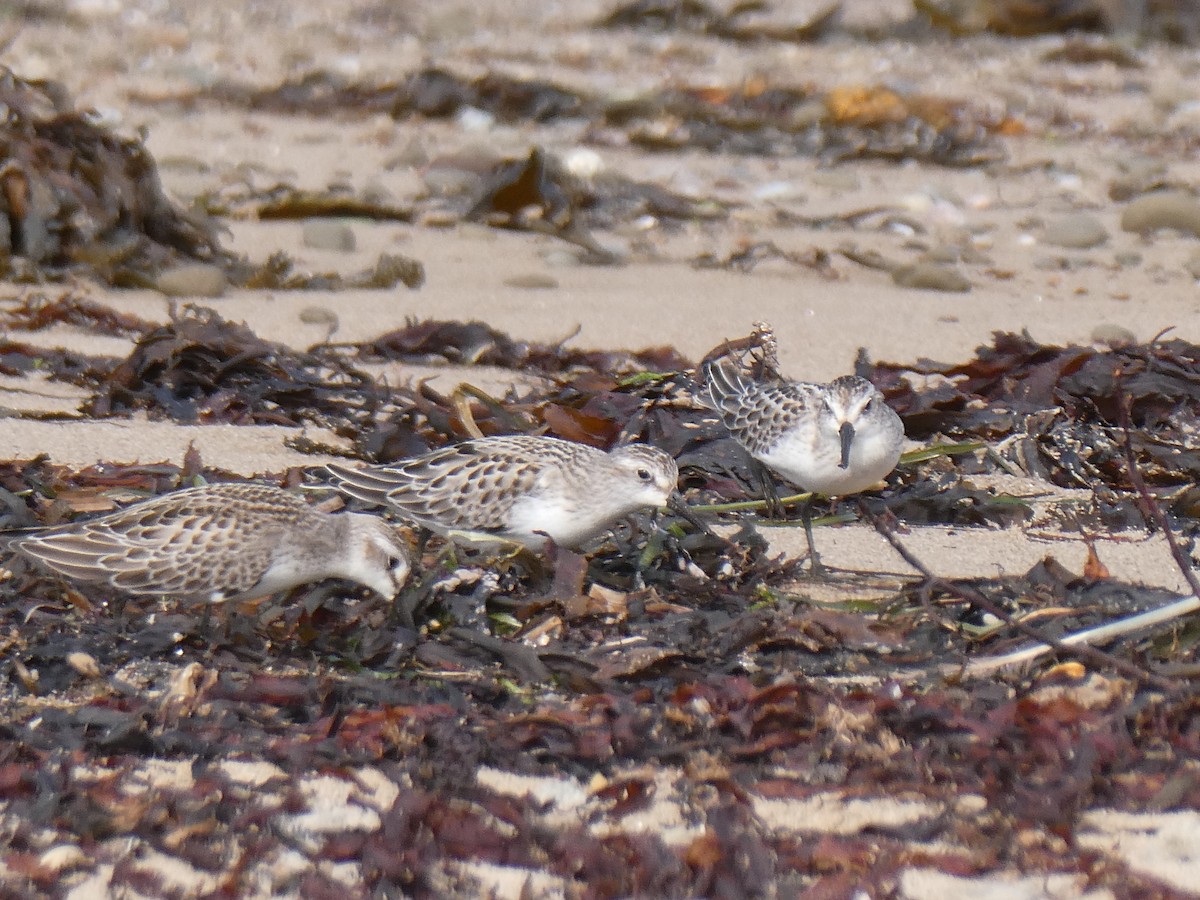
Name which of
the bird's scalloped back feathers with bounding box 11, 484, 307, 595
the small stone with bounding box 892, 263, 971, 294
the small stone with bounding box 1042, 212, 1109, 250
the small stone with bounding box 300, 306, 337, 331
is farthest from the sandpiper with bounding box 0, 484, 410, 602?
the small stone with bounding box 1042, 212, 1109, 250

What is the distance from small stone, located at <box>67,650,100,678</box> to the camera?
3.27 m

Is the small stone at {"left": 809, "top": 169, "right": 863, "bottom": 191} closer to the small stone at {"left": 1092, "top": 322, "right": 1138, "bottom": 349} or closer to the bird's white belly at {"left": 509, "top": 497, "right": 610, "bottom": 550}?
the small stone at {"left": 1092, "top": 322, "right": 1138, "bottom": 349}

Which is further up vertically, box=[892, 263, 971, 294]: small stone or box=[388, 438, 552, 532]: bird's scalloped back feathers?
box=[388, 438, 552, 532]: bird's scalloped back feathers

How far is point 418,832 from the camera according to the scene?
265 centimetres

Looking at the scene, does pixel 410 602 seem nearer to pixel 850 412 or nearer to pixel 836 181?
pixel 850 412

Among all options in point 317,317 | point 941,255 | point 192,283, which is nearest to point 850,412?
point 317,317

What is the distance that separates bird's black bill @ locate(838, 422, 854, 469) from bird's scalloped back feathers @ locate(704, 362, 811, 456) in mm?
189

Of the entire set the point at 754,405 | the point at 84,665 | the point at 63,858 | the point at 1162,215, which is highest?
the point at 63,858

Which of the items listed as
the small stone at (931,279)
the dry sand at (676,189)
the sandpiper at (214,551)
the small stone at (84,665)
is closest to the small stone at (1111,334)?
the dry sand at (676,189)

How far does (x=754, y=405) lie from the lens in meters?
4.73

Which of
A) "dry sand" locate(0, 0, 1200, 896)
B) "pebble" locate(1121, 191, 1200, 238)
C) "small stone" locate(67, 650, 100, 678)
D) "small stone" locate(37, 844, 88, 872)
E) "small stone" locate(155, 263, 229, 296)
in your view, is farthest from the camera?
"pebble" locate(1121, 191, 1200, 238)

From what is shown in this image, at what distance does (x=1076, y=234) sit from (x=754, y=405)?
386cm

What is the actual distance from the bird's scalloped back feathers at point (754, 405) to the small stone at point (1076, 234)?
348 centimetres

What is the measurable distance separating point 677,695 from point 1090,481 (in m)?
2.18
